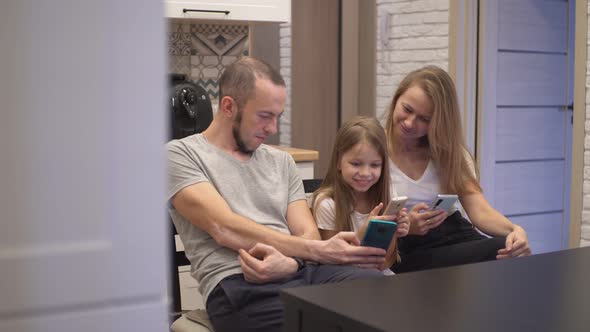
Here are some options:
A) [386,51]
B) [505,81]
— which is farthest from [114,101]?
[386,51]

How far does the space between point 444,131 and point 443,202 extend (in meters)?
0.31

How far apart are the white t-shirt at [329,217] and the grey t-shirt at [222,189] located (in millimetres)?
133

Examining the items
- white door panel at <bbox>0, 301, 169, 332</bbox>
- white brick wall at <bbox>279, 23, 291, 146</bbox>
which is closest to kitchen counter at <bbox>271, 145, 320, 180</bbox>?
white brick wall at <bbox>279, 23, 291, 146</bbox>

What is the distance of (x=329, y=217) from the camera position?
2309mm

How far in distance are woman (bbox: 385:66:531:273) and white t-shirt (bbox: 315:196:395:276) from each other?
19 cm

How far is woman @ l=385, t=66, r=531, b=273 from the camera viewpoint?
2.43 metres

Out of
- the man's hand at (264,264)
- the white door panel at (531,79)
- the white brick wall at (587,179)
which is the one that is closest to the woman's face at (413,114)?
the man's hand at (264,264)

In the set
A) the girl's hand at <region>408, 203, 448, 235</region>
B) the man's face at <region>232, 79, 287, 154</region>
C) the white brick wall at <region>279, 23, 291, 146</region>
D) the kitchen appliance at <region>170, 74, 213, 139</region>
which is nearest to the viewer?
the man's face at <region>232, 79, 287, 154</region>

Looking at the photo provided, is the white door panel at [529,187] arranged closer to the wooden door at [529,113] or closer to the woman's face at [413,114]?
the wooden door at [529,113]

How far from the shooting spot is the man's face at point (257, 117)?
6.96 feet

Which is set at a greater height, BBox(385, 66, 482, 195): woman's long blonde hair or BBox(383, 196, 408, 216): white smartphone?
BBox(385, 66, 482, 195): woman's long blonde hair

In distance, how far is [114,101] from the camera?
0.43 m

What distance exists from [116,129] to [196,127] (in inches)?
117

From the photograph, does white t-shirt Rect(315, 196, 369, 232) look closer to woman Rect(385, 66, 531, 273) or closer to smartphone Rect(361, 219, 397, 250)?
woman Rect(385, 66, 531, 273)
